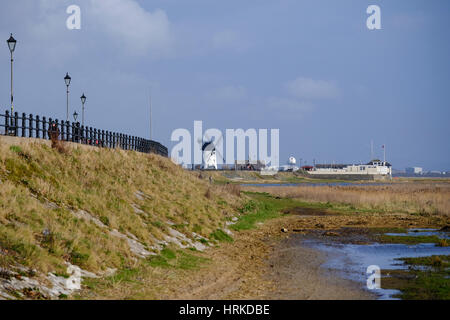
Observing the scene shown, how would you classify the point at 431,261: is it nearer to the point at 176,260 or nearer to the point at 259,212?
the point at 176,260

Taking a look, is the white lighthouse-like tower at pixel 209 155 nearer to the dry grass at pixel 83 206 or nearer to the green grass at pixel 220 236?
the dry grass at pixel 83 206

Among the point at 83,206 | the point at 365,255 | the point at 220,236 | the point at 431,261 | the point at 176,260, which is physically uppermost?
the point at 83,206

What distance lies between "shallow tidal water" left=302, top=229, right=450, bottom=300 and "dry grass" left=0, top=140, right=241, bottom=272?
20.8 feet

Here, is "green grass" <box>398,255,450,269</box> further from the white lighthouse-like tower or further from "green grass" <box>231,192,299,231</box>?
the white lighthouse-like tower

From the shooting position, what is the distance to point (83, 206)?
20531 mm

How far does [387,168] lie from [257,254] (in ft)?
588

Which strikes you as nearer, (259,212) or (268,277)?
(268,277)

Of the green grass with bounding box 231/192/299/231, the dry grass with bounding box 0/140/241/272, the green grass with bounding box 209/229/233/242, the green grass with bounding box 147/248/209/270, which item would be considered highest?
the dry grass with bounding box 0/140/241/272

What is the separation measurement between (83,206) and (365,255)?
1206 cm

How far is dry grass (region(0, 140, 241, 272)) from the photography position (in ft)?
50.0

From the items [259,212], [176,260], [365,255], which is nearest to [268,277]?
[176,260]

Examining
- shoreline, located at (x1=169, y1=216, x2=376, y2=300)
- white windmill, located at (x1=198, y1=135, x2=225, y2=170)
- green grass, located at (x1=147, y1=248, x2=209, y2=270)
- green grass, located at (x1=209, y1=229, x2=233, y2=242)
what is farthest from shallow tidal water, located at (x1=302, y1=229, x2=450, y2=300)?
white windmill, located at (x1=198, y1=135, x2=225, y2=170)
